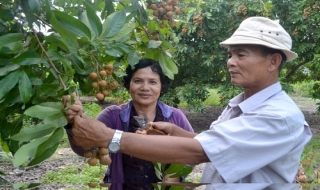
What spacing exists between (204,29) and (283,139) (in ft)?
16.3

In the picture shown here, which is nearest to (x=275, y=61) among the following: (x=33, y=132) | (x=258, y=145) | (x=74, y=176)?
(x=258, y=145)

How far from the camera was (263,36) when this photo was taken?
1402 mm

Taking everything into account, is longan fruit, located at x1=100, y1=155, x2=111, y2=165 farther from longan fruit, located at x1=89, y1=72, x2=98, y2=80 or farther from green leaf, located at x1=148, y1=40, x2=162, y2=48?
green leaf, located at x1=148, y1=40, x2=162, y2=48

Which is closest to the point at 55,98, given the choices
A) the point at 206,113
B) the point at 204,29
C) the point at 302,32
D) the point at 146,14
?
the point at 146,14

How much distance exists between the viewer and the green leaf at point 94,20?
3.99ft

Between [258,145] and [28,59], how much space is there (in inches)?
25.6

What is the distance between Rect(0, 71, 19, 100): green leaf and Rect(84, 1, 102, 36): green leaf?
0.24 metres

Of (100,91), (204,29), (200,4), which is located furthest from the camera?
(204,29)

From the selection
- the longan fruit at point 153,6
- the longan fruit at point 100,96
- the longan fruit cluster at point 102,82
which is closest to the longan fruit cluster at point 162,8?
the longan fruit at point 153,6

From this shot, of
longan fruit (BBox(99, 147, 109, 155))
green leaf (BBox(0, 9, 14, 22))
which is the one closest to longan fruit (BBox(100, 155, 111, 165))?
longan fruit (BBox(99, 147, 109, 155))

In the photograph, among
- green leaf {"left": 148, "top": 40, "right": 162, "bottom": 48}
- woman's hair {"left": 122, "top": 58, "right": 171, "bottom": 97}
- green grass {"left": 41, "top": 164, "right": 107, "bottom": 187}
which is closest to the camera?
green leaf {"left": 148, "top": 40, "right": 162, "bottom": 48}

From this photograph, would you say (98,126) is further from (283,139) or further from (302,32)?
(302,32)

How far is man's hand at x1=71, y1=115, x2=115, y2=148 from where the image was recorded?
118 cm

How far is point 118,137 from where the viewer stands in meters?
1.23
